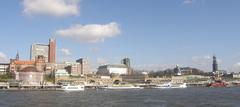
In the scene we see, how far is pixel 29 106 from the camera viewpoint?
2844 inches

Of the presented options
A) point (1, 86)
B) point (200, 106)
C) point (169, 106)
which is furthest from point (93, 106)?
point (1, 86)

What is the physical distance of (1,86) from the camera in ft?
639

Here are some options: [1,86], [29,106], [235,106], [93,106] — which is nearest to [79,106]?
[93,106]

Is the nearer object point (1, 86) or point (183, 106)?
point (183, 106)

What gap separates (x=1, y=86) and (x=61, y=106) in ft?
428

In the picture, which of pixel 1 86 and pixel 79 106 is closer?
pixel 79 106

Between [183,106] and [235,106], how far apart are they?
8668mm

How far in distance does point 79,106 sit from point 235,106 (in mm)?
Answer: 26429

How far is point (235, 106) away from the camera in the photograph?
2808 inches

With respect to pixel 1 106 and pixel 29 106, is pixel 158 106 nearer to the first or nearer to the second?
pixel 29 106

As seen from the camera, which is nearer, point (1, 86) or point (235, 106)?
point (235, 106)

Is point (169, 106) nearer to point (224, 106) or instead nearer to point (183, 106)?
point (183, 106)

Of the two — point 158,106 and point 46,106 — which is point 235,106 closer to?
point 158,106

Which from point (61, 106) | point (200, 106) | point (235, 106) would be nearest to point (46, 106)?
point (61, 106)
